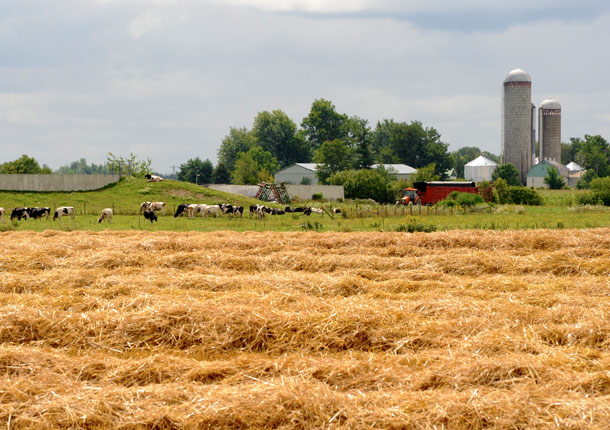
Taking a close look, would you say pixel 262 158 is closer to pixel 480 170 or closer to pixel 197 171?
pixel 197 171

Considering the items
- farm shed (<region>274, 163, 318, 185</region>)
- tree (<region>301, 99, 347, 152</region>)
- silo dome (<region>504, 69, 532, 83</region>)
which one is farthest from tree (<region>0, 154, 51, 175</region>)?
silo dome (<region>504, 69, 532, 83</region>)

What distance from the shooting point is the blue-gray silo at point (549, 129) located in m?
119

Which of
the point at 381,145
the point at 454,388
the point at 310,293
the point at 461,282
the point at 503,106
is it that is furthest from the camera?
the point at 381,145

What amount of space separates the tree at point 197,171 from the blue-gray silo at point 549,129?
62.4m

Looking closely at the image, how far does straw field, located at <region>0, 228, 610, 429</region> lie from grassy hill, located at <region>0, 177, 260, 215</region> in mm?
35490

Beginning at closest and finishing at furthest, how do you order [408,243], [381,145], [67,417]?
[67,417] < [408,243] < [381,145]

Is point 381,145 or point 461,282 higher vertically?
point 381,145

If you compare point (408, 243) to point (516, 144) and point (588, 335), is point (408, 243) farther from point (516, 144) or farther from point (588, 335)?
point (516, 144)

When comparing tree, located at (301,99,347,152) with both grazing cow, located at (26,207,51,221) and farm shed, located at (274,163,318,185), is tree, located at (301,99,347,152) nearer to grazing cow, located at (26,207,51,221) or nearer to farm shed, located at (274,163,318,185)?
farm shed, located at (274,163,318,185)

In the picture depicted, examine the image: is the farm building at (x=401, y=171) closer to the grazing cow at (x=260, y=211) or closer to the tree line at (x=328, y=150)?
the tree line at (x=328, y=150)

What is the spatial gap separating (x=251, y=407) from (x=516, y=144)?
109634mm

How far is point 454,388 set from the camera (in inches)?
243

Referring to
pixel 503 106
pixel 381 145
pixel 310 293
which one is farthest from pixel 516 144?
pixel 310 293

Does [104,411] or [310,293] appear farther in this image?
[310,293]
